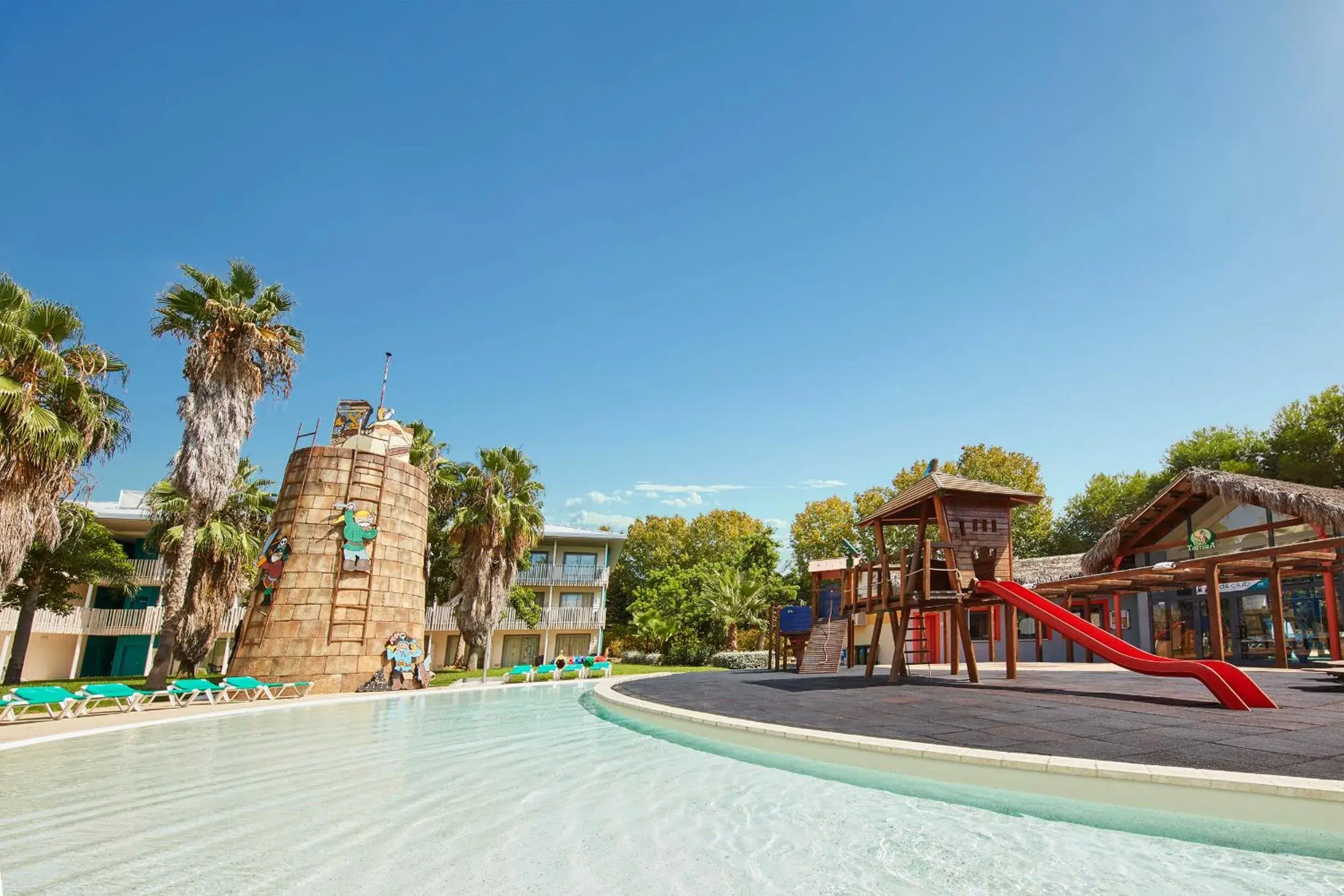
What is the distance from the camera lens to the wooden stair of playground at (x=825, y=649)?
62.4ft

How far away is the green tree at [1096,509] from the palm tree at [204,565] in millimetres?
43328

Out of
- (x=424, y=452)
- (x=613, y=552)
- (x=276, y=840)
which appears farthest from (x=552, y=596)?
(x=276, y=840)

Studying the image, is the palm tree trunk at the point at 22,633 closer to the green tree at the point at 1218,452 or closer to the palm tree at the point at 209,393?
the palm tree at the point at 209,393

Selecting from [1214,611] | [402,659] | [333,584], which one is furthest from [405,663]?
[1214,611]

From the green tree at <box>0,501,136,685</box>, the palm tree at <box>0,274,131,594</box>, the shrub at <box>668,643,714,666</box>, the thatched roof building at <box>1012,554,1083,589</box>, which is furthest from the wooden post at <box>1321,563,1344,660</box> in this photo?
the green tree at <box>0,501,136,685</box>

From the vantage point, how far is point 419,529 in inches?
846

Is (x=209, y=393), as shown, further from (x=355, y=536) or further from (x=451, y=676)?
(x=451, y=676)

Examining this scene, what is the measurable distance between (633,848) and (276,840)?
251cm

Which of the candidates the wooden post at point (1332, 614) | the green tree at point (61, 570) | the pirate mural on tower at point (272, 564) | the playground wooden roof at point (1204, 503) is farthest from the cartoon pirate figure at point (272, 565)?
the playground wooden roof at point (1204, 503)

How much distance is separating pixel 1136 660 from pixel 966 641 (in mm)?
3729

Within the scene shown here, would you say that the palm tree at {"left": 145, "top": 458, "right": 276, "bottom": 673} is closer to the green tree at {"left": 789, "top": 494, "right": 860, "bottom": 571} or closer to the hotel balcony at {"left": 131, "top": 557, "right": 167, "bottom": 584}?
the hotel balcony at {"left": 131, "top": 557, "right": 167, "bottom": 584}

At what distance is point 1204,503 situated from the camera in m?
20.8

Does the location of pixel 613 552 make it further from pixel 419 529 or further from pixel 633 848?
pixel 633 848

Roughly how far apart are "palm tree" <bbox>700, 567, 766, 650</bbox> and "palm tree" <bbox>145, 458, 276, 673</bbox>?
18216mm
